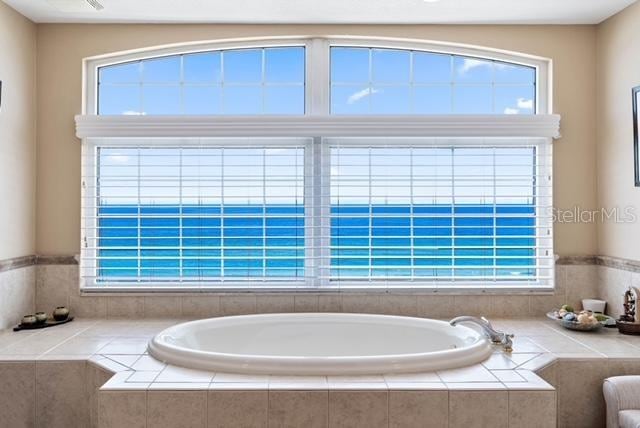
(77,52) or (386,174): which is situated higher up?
(77,52)

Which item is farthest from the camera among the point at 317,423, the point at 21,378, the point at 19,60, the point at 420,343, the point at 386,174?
the point at 386,174

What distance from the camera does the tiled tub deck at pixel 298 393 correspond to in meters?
1.87

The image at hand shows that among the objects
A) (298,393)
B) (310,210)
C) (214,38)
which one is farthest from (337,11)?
(298,393)

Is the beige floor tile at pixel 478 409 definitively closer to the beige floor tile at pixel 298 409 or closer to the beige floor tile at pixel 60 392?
the beige floor tile at pixel 298 409

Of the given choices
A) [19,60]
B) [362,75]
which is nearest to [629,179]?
[362,75]

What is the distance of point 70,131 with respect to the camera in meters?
3.15

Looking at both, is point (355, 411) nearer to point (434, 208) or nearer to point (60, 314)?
point (434, 208)

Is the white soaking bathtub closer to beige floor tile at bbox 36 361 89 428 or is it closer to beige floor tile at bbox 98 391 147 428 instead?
beige floor tile at bbox 36 361 89 428

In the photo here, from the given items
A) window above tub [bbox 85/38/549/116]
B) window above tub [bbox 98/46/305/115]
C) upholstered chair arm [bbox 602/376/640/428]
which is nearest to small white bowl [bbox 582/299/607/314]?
upholstered chair arm [bbox 602/376/640/428]

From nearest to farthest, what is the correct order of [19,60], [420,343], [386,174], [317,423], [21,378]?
[317,423] → [21,378] → [420,343] → [19,60] → [386,174]

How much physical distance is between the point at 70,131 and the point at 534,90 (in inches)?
126

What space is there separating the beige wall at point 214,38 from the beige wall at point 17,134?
0.20ft

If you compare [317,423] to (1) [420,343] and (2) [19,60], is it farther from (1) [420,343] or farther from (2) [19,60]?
(2) [19,60]

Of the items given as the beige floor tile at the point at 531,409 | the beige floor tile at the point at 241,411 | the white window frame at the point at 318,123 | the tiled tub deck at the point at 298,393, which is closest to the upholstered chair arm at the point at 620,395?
the tiled tub deck at the point at 298,393
